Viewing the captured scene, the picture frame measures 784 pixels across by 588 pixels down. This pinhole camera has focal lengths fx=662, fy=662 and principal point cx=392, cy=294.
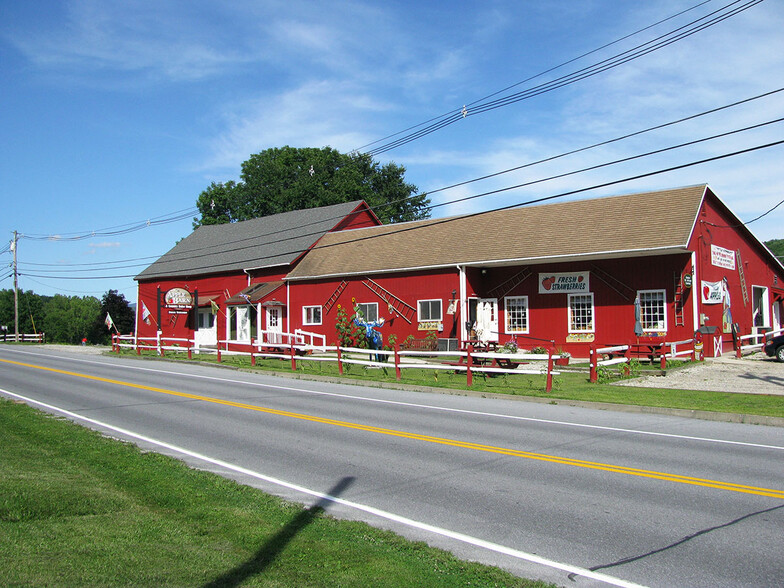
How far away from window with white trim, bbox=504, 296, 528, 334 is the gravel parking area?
7.63 metres

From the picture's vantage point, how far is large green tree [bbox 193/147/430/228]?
65.6 metres

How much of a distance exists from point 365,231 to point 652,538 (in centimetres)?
3287

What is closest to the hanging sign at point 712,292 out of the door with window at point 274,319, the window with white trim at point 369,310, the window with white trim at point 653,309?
the window with white trim at point 653,309

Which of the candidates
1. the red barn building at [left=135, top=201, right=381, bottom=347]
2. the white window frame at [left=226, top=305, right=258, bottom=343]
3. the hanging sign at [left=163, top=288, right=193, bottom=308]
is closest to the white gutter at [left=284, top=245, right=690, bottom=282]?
the red barn building at [left=135, top=201, right=381, bottom=347]

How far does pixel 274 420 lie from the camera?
43.3 ft

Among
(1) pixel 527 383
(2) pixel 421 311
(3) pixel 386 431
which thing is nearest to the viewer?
(3) pixel 386 431

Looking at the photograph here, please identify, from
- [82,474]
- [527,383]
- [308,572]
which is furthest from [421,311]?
[308,572]

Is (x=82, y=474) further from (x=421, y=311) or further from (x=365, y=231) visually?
(x=365, y=231)

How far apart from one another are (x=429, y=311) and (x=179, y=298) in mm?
18800

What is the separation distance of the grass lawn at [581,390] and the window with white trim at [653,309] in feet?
8.32

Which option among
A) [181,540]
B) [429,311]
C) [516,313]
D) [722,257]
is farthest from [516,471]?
[722,257]

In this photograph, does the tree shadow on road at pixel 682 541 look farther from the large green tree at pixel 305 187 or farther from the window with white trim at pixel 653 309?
the large green tree at pixel 305 187

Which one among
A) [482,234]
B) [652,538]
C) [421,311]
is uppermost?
[482,234]

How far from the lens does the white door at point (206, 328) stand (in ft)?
138
